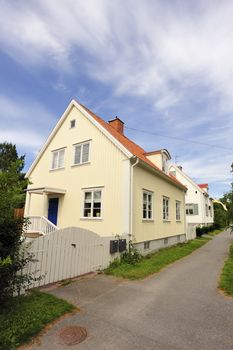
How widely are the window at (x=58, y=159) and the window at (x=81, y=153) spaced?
4.68ft

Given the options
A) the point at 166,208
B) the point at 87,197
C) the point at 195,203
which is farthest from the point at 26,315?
the point at 195,203

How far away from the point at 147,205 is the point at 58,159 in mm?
6978

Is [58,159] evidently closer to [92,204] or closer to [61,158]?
[61,158]

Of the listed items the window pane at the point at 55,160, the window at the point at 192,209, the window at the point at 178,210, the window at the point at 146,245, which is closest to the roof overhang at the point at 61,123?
the window pane at the point at 55,160

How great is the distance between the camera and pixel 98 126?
12570 millimetres

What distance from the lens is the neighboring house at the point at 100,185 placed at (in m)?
11.0

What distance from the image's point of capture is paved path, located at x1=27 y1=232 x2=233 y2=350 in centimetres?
359

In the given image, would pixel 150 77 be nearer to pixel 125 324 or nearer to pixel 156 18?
pixel 156 18

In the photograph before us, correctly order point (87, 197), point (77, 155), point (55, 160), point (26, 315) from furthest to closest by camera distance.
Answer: point (55, 160) → point (77, 155) → point (87, 197) → point (26, 315)

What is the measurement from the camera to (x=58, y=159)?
1498cm


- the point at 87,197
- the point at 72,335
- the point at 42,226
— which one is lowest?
the point at 72,335

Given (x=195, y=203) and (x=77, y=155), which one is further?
(x=195, y=203)

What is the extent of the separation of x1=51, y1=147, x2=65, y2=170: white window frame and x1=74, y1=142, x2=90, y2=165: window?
1328 mm

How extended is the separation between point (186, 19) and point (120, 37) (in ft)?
8.66
